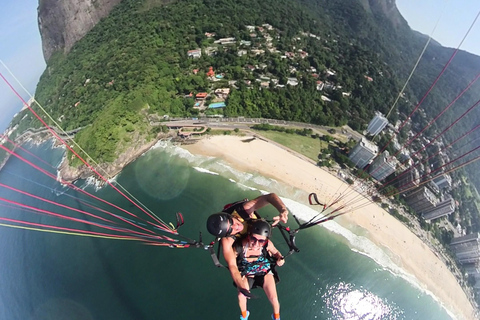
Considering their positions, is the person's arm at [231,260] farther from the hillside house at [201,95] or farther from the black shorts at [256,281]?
the hillside house at [201,95]

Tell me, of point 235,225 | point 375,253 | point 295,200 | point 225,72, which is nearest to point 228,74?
point 225,72

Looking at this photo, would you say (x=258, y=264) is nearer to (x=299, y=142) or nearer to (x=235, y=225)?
(x=235, y=225)

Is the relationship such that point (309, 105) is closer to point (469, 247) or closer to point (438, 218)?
point (438, 218)

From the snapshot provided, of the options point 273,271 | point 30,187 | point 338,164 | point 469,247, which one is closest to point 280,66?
point 338,164

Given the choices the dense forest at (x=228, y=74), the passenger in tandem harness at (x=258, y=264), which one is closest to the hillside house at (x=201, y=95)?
the dense forest at (x=228, y=74)

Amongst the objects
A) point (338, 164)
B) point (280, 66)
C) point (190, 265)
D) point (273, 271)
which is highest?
point (273, 271)

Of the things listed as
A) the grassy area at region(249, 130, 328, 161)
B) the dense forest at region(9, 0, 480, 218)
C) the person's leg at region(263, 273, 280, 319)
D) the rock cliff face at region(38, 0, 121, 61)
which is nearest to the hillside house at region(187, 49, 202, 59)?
the dense forest at region(9, 0, 480, 218)
